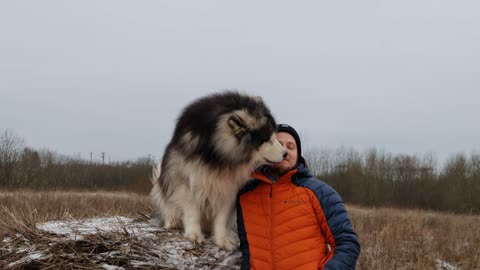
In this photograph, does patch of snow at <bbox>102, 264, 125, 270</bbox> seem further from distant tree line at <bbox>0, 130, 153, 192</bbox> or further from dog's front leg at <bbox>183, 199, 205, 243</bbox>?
distant tree line at <bbox>0, 130, 153, 192</bbox>

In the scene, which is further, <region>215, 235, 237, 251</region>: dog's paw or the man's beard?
<region>215, 235, 237, 251</region>: dog's paw

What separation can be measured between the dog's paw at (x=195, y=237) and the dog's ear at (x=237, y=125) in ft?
3.38

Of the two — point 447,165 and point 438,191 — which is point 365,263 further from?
point 447,165

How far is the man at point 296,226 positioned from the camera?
2.83 m

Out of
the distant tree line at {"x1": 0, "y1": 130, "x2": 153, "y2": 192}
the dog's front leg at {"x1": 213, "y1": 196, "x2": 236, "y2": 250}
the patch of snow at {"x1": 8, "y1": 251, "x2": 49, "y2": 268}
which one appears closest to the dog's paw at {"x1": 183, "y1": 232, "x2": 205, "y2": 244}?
the dog's front leg at {"x1": 213, "y1": 196, "x2": 236, "y2": 250}

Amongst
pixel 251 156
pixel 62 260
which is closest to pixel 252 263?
pixel 251 156

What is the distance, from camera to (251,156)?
3543 mm

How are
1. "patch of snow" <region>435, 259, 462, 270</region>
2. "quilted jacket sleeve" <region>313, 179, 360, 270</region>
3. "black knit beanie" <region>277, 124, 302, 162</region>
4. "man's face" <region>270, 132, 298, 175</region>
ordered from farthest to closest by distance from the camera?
1. "patch of snow" <region>435, 259, 462, 270</region>
2. "black knit beanie" <region>277, 124, 302, 162</region>
3. "man's face" <region>270, 132, 298, 175</region>
4. "quilted jacket sleeve" <region>313, 179, 360, 270</region>

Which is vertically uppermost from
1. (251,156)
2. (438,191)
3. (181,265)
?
(251,156)

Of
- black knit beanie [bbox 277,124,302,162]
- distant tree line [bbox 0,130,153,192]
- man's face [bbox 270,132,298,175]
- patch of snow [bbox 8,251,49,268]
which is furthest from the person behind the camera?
distant tree line [bbox 0,130,153,192]

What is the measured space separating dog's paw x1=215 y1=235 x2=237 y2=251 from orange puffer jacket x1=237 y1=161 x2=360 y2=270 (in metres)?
0.44

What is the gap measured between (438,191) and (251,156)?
37.9m

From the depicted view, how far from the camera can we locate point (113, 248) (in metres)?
3.13

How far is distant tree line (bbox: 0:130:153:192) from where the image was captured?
32.6 meters
